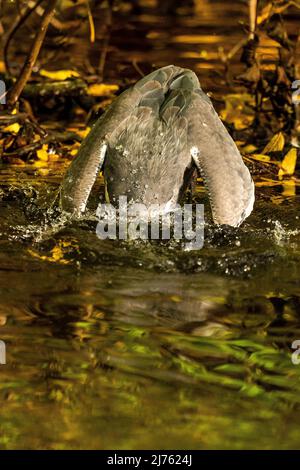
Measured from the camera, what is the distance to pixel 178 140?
614 cm

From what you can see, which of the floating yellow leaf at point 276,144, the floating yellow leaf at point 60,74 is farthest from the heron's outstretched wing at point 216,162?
the floating yellow leaf at point 60,74

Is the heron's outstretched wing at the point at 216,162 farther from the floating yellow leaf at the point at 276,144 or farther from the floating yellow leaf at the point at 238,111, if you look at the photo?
the floating yellow leaf at the point at 238,111

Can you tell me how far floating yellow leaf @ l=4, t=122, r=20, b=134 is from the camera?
8.32 metres

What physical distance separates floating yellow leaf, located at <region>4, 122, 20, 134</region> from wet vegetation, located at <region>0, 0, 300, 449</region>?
0.4 inches

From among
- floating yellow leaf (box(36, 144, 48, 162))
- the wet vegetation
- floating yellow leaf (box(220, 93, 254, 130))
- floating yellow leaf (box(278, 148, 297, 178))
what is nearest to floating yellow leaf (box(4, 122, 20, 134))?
the wet vegetation

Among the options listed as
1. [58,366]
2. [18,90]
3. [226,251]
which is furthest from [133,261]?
[18,90]

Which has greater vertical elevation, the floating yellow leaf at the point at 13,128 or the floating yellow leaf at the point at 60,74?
the floating yellow leaf at the point at 13,128

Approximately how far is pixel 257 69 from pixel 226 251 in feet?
9.48

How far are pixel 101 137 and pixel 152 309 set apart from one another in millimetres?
1307

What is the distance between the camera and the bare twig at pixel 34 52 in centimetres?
753

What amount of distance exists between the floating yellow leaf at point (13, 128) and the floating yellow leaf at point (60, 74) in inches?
51.9

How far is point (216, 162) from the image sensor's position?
239 inches
